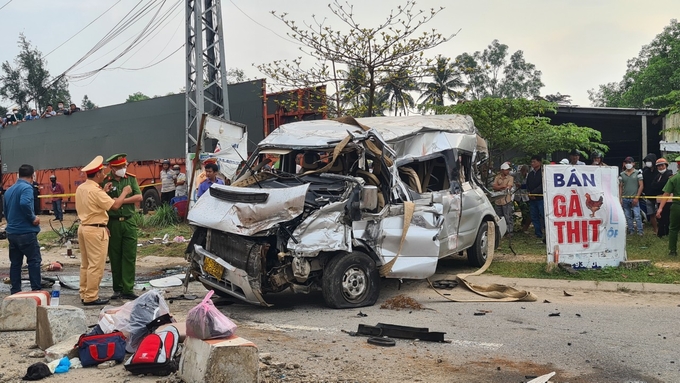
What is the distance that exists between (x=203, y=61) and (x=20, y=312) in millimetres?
12073

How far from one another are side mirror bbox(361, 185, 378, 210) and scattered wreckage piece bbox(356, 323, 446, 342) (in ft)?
5.56

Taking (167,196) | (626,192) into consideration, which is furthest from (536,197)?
(167,196)

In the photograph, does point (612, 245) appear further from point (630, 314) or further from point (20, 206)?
point (20, 206)

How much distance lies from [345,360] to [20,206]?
481 cm

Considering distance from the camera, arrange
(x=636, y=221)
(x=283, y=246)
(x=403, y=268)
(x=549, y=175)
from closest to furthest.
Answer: (x=283, y=246) < (x=403, y=268) < (x=549, y=175) < (x=636, y=221)

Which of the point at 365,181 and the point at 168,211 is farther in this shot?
the point at 168,211

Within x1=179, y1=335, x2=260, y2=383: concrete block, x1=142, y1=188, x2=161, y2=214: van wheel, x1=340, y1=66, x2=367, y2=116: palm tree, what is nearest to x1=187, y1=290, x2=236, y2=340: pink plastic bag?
x1=179, y1=335, x2=260, y2=383: concrete block

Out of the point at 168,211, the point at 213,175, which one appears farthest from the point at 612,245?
the point at 168,211

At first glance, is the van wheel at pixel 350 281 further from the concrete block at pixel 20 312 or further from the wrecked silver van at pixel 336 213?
the concrete block at pixel 20 312

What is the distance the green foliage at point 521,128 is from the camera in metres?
13.4

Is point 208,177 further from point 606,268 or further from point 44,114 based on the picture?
point 44,114

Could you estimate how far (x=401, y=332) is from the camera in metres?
5.77

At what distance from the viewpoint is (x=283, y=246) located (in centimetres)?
661

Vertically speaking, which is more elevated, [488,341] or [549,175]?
[549,175]
